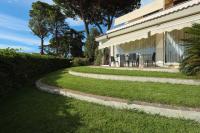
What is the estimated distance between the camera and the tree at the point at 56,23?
58.1 metres

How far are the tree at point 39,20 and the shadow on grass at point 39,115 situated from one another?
45552 mm

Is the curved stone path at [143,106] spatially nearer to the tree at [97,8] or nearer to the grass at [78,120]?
the grass at [78,120]

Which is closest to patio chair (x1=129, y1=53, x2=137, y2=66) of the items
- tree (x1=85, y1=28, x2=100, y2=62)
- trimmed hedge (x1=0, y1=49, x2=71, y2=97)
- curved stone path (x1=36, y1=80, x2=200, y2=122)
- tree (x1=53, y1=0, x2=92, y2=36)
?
trimmed hedge (x1=0, y1=49, x2=71, y2=97)

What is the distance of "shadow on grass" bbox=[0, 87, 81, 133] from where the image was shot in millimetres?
10305

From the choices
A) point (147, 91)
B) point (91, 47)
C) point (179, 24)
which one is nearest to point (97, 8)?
point (91, 47)

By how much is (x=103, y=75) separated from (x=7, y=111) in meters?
5.44

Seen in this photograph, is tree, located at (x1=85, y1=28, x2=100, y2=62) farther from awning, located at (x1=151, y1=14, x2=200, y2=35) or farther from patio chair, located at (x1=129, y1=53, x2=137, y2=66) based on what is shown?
awning, located at (x1=151, y1=14, x2=200, y2=35)

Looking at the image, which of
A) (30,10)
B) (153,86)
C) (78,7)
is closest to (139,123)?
(153,86)

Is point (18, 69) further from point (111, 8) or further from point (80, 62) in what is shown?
point (111, 8)

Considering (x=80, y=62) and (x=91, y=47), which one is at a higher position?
(x=91, y=47)

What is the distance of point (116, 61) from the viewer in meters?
24.8

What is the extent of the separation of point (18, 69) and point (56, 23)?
133 ft

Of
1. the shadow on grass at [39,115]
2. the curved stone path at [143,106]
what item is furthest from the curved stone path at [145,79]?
the shadow on grass at [39,115]

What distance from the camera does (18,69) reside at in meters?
19.5
